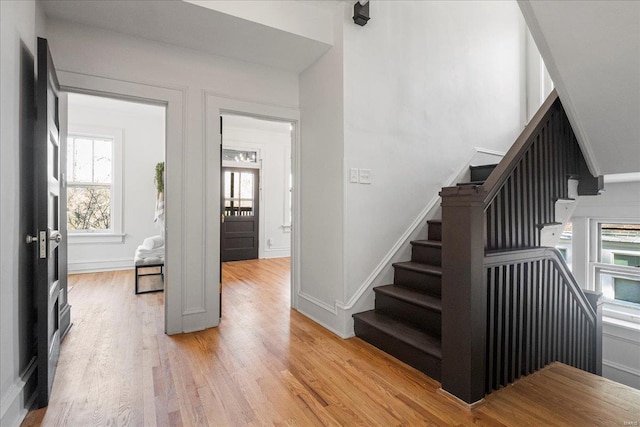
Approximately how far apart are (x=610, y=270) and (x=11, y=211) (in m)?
5.35

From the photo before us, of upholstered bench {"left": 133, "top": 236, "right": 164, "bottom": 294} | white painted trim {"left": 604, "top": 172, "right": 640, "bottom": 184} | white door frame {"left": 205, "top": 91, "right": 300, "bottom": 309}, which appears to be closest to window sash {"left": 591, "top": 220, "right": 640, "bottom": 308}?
white painted trim {"left": 604, "top": 172, "right": 640, "bottom": 184}

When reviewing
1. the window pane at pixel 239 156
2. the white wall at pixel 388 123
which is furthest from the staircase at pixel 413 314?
the window pane at pixel 239 156

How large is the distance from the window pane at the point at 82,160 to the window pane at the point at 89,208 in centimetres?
19

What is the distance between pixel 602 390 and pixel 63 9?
4.44 metres

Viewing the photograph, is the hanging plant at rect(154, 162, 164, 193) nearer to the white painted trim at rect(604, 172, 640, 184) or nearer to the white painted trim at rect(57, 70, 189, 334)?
the white painted trim at rect(57, 70, 189, 334)

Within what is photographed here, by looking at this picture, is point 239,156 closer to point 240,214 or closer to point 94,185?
point 240,214

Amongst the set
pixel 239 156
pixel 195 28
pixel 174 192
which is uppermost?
pixel 195 28

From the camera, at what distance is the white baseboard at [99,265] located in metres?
5.28

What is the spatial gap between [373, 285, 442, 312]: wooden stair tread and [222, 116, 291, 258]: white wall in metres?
4.41

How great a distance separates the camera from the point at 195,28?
8.52 ft

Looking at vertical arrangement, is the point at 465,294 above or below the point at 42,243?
below

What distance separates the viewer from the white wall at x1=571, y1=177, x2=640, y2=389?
10.8ft

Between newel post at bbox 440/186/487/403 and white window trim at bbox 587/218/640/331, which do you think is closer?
newel post at bbox 440/186/487/403

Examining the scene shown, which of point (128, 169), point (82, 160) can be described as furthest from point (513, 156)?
point (82, 160)
